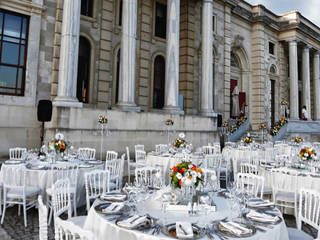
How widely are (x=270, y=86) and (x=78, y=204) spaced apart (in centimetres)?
2236

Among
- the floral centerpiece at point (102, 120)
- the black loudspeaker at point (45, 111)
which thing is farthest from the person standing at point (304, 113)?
the black loudspeaker at point (45, 111)

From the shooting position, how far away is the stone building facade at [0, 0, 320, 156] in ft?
34.6

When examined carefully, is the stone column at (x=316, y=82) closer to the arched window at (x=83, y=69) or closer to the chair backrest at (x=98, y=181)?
the arched window at (x=83, y=69)

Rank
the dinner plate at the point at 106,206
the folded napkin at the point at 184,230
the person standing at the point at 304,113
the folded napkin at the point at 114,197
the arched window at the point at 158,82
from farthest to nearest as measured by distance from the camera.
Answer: the person standing at the point at 304,113 → the arched window at the point at 158,82 → the folded napkin at the point at 114,197 → the dinner plate at the point at 106,206 → the folded napkin at the point at 184,230

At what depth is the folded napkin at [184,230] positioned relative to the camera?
7.65ft

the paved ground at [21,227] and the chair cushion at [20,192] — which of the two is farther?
the chair cushion at [20,192]

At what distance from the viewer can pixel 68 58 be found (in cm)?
1020

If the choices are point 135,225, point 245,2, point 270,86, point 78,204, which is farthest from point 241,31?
point 135,225

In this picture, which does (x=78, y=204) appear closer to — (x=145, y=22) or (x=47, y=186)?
(x=47, y=186)

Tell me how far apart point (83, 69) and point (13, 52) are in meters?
3.44

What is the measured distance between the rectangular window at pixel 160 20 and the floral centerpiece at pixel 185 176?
47.9ft

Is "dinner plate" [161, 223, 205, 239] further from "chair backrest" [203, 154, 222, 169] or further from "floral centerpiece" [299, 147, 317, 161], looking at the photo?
"floral centerpiece" [299, 147, 317, 161]

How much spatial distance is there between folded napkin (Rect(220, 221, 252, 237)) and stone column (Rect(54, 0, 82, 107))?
8.75 m

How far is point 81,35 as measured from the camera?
13.2 metres
